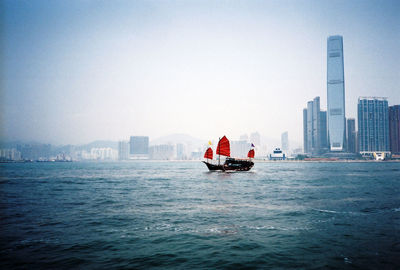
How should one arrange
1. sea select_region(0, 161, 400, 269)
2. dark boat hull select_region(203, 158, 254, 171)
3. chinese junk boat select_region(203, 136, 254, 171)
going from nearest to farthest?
sea select_region(0, 161, 400, 269) → chinese junk boat select_region(203, 136, 254, 171) → dark boat hull select_region(203, 158, 254, 171)

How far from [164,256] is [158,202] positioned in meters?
15.4

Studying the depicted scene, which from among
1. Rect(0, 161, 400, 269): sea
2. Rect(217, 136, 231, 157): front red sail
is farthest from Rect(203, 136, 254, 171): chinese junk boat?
Rect(0, 161, 400, 269): sea

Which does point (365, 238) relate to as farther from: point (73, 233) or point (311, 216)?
point (73, 233)

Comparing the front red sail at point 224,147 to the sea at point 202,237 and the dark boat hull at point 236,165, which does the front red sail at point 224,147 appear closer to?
the dark boat hull at point 236,165

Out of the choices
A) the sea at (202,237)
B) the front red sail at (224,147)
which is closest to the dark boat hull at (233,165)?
the front red sail at (224,147)

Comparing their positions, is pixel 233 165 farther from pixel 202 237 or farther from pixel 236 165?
pixel 202 237

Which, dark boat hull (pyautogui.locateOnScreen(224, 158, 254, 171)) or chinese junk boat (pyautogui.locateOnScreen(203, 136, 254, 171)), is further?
dark boat hull (pyautogui.locateOnScreen(224, 158, 254, 171))

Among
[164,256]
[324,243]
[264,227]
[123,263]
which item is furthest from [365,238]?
[123,263]

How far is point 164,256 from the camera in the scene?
1221 cm

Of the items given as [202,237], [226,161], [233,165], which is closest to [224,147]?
[226,161]

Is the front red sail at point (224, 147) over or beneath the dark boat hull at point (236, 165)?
over

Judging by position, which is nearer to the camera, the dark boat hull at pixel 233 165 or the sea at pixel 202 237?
the sea at pixel 202 237

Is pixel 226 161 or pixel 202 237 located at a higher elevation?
pixel 226 161

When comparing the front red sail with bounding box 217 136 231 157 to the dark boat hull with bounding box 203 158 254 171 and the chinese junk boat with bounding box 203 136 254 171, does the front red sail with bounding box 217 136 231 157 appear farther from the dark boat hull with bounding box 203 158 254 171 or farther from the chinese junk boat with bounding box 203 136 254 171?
the dark boat hull with bounding box 203 158 254 171
